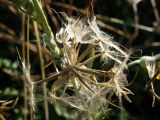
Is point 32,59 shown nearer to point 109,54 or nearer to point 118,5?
point 118,5

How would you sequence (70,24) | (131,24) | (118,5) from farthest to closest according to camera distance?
(118,5) < (131,24) < (70,24)

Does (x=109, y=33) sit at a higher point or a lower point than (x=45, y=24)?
higher

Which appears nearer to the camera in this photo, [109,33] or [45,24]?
[45,24]

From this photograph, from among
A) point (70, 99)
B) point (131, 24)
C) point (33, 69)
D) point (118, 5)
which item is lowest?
point (70, 99)

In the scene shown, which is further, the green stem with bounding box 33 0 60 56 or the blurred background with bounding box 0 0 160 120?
the blurred background with bounding box 0 0 160 120

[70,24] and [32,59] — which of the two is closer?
[70,24]

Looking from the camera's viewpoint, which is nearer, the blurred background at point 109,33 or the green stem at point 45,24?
the green stem at point 45,24

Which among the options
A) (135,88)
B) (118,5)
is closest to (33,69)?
(135,88)

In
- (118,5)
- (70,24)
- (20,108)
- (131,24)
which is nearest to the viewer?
(70,24)
